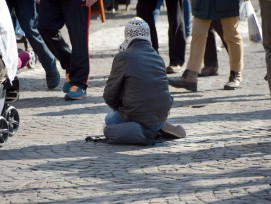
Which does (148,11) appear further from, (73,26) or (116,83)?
(116,83)

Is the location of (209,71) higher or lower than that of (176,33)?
lower

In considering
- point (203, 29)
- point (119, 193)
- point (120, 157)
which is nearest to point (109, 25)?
point (203, 29)

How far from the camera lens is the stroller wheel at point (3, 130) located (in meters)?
9.07

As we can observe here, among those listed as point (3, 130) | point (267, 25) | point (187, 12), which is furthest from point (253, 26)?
point (3, 130)

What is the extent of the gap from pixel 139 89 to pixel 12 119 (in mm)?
1166

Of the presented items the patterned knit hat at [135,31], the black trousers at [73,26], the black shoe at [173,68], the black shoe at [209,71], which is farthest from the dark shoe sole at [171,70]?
the patterned knit hat at [135,31]

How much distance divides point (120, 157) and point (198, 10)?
144 inches

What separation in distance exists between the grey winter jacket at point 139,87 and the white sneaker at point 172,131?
11cm

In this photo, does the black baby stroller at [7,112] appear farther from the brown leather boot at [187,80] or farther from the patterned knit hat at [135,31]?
the brown leather boot at [187,80]

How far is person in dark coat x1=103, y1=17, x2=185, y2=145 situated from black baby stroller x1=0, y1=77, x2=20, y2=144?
0.84 m

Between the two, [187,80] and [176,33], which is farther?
[176,33]

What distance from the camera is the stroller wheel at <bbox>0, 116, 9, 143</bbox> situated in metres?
9.07

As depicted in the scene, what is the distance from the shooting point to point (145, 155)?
8.74 metres

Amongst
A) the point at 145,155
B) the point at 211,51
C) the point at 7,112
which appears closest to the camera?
the point at 145,155
